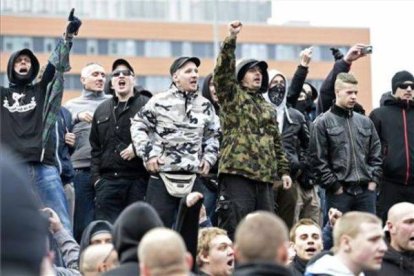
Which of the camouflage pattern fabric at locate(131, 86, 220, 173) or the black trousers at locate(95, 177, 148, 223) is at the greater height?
the camouflage pattern fabric at locate(131, 86, 220, 173)

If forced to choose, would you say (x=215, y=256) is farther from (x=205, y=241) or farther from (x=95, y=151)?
(x=95, y=151)

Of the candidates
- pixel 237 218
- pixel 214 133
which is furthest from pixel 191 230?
pixel 214 133

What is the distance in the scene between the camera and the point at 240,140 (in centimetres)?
1254

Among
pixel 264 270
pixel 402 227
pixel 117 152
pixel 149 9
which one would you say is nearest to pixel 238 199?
pixel 117 152

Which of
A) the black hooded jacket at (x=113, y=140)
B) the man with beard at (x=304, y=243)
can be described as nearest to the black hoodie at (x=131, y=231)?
the man with beard at (x=304, y=243)

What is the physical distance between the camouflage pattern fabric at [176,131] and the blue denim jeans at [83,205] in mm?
1509

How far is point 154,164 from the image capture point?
1262 cm

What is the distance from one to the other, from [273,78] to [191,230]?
4.77 m

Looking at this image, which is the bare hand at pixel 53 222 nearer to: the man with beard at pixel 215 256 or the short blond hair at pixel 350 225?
the man with beard at pixel 215 256

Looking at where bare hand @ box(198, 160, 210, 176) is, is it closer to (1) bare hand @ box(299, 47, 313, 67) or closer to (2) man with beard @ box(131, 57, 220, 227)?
(2) man with beard @ box(131, 57, 220, 227)

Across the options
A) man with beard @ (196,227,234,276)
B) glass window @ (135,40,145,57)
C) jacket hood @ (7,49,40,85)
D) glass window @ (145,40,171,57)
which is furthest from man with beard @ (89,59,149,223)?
glass window @ (145,40,171,57)

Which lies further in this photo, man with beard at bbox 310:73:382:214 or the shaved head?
man with beard at bbox 310:73:382:214

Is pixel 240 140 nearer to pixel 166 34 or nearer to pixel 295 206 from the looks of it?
pixel 295 206

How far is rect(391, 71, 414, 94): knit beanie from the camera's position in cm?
1505
